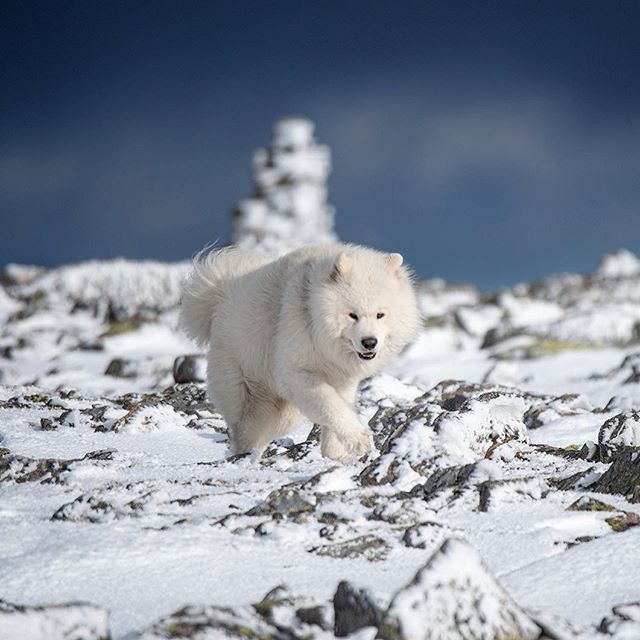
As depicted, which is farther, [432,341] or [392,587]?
[432,341]

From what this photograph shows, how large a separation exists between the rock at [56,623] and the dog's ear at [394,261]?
504cm

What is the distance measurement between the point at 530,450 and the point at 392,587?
3626mm

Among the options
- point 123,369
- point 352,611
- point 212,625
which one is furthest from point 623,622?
point 123,369

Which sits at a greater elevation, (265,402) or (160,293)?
(160,293)

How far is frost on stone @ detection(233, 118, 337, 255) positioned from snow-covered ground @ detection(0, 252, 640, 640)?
198ft

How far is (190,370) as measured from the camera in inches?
528

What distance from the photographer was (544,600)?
369cm

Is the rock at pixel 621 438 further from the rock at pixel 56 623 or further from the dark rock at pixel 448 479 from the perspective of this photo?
the rock at pixel 56 623

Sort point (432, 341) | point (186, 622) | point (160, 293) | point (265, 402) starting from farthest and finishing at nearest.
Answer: point (160, 293), point (432, 341), point (265, 402), point (186, 622)

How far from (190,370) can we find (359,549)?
937 cm

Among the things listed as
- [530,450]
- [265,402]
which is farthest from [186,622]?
[265,402]

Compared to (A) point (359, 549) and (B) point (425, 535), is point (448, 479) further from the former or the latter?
(A) point (359, 549)

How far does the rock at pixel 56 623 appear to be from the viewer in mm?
2867

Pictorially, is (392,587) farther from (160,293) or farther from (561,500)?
(160,293)
